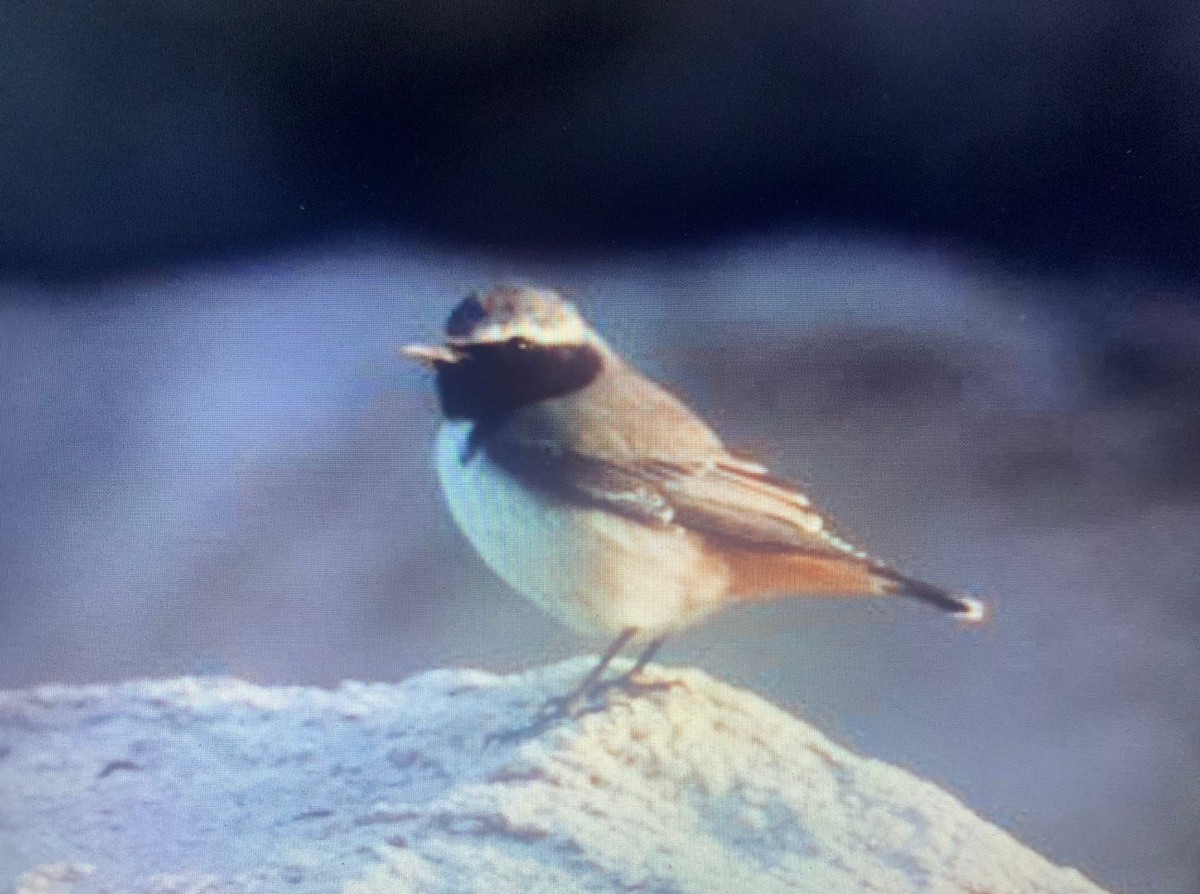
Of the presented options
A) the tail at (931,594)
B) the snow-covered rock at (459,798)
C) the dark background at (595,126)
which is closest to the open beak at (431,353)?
the dark background at (595,126)

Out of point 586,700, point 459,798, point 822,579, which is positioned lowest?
point 459,798

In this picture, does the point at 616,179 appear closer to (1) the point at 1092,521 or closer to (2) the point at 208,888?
(1) the point at 1092,521

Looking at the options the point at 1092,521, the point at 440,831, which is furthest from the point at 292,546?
the point at 1092,521

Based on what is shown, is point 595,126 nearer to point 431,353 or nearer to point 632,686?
point 431,353

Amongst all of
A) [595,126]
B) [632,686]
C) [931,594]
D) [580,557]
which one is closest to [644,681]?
[632,686]

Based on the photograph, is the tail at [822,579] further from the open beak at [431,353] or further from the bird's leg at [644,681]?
the open beak at [431,353]

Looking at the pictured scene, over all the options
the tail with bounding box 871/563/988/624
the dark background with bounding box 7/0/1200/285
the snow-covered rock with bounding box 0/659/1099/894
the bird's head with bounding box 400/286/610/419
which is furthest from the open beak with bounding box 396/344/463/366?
the tail with bounding box 871/563/988/624
